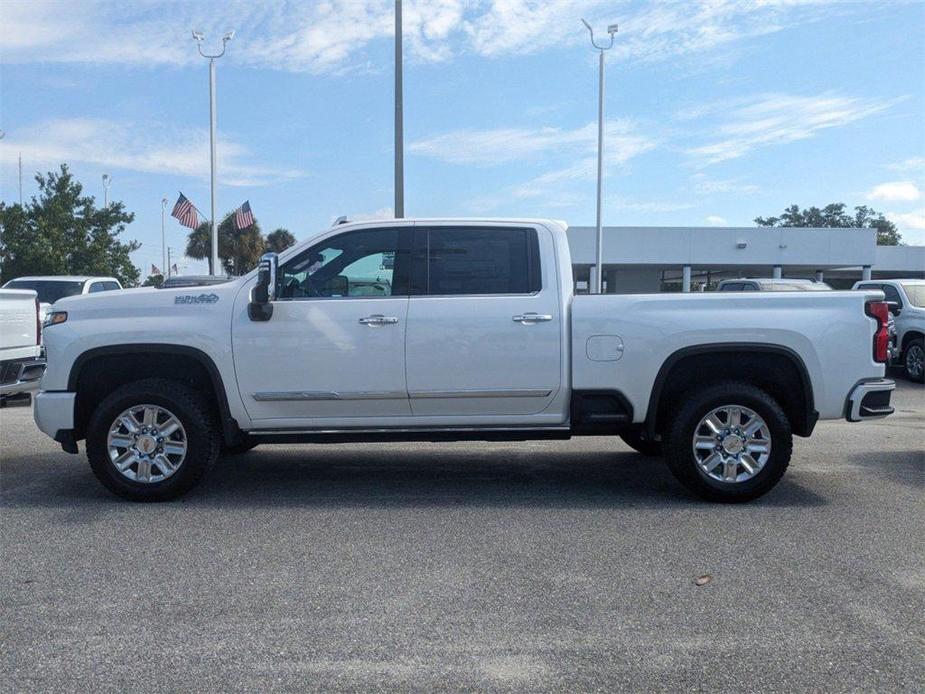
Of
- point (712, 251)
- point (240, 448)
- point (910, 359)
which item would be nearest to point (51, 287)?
point (240, 448)

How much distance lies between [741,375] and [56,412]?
5001 millimetres

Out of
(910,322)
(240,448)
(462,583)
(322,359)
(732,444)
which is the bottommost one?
(462,583)

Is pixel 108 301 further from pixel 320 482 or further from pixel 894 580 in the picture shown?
pixel 894 580

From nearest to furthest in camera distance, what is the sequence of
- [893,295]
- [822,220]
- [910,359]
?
[910,359] < [893,295] < [822,220]

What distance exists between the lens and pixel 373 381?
5.95 metres

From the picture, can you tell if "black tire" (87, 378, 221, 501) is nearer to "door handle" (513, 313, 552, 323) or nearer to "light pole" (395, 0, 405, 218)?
"door handle" (513, 313, 552, 323)

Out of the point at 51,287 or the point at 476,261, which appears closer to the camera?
the point at 476,261

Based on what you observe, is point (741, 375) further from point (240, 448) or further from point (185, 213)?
point (185, 213)

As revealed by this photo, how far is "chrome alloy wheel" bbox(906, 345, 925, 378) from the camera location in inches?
574

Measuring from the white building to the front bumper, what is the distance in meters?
31.9

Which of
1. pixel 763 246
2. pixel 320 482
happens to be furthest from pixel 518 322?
pixel 763 246

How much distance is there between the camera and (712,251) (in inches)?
1535

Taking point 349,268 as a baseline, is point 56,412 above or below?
below

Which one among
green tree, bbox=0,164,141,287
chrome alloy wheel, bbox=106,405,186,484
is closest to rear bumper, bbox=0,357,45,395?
chrome alloy wheel, bbox=106,405,186,484
